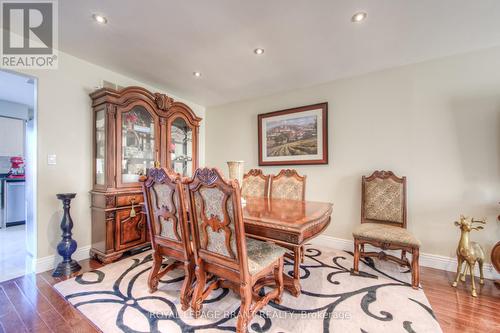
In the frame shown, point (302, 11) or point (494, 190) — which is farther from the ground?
point (302, 11)

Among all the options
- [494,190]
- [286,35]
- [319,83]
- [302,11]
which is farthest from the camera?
[319,83]

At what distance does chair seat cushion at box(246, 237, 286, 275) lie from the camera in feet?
4.69

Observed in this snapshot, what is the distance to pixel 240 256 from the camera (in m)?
1.30

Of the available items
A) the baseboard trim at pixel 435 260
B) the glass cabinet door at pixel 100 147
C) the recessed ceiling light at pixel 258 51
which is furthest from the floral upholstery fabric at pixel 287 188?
the glass cabinet door at pixel 100 147

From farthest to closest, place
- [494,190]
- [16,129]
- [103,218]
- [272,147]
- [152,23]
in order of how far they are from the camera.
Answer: [16,129]
[272,147]
[103,218]
[494,190]
[152,23]

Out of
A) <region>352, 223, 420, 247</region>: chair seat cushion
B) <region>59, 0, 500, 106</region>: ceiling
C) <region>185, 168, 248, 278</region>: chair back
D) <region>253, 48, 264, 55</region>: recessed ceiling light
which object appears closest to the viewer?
<region>185, 168, 248, 278</region>: chair back

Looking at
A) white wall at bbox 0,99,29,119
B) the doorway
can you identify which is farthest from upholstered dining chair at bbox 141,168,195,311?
white wall at bbox 0,99,29,119

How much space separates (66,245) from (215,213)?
1.99m

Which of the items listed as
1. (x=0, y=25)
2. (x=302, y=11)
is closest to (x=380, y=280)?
(x=302, y=11)

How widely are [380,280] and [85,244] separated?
3.32 meters

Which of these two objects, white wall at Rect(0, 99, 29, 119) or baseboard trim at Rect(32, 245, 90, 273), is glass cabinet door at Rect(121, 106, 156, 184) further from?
white wall at Rect(0, 99, 29, 119)

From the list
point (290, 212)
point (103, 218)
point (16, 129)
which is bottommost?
point (103, 218)

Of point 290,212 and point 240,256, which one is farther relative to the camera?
point 290,212

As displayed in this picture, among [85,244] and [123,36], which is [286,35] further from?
[85,244]
